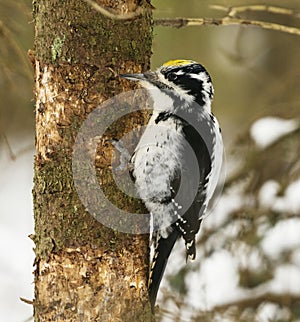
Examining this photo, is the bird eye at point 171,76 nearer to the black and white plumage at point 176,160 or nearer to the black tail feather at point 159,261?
the black and white plumage at point 176,160

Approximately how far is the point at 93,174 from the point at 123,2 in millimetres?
600

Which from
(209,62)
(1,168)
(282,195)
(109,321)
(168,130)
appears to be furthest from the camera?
(209,62)

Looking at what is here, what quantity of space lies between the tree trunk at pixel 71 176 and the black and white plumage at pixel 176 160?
24cm

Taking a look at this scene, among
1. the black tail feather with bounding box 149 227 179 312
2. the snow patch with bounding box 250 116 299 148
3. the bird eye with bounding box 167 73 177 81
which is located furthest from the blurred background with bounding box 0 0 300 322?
the bird eye with bounding box 167 73 177 81

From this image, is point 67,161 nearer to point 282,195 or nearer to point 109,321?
point 109,321

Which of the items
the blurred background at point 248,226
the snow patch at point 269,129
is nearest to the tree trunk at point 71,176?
the blurred background at point 248,226

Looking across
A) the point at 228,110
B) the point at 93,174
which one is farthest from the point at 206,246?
the point at 228,110

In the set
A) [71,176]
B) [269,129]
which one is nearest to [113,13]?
[71,176]

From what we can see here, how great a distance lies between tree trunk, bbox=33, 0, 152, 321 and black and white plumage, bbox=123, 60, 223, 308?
24cm

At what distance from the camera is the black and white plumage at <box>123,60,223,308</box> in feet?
8.73

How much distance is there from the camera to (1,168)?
496cm

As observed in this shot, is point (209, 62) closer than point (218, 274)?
No

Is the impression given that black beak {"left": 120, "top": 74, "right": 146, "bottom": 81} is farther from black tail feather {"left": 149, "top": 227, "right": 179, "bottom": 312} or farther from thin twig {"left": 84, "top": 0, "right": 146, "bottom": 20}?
black tail feather {"left": 149, "top": 227, "right": 179, "bottom": 312}

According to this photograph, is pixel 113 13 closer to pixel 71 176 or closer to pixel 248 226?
pixel 71 176
